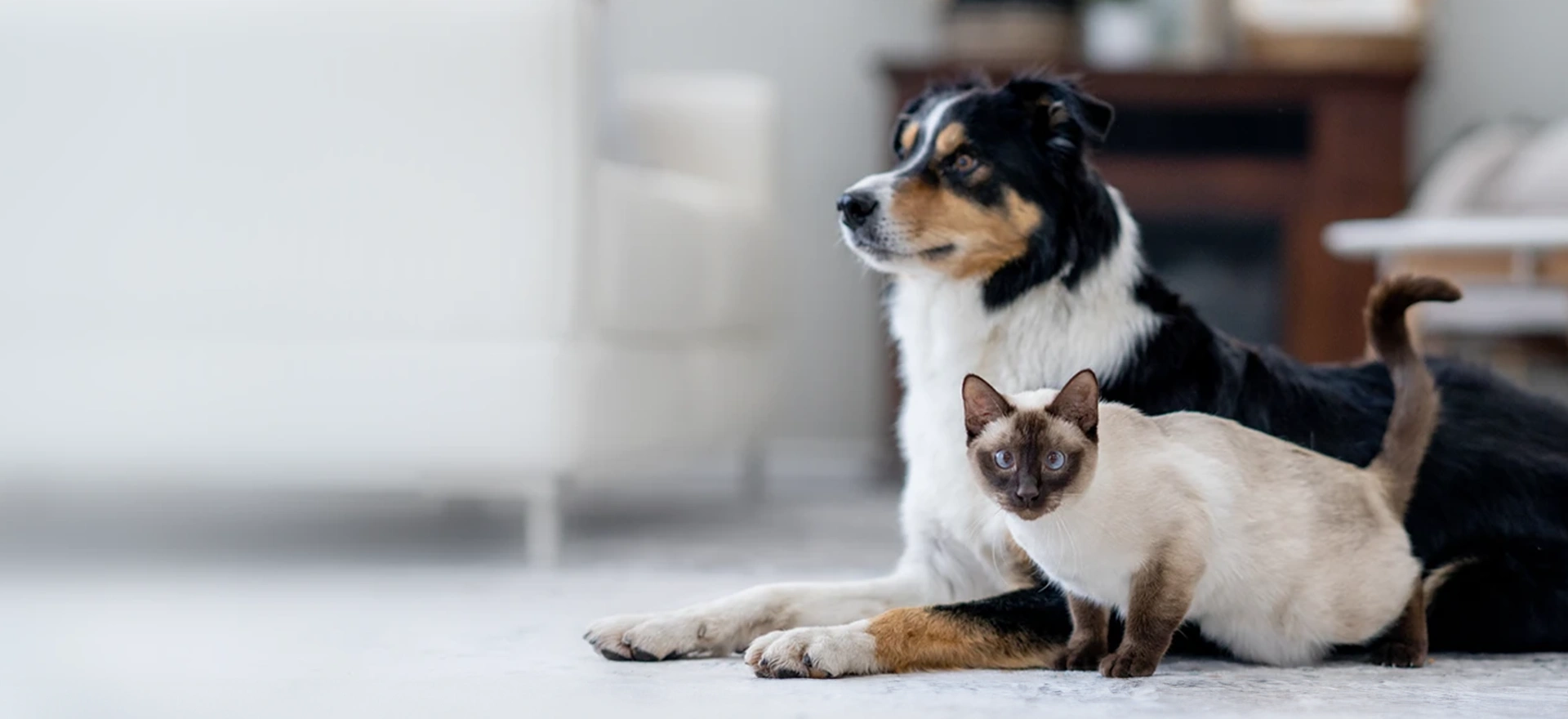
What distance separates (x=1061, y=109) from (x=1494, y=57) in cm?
351

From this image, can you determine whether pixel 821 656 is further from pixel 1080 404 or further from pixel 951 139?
pixel 951 139

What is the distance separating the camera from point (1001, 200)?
184 cm

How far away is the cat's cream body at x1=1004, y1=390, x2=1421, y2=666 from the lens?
4.97 feet

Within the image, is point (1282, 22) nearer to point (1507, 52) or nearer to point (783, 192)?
point (1507, 52)

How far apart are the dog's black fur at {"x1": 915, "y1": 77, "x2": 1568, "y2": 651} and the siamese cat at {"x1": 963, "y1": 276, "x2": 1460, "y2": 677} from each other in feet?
0.25

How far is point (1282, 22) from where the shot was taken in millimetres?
4387

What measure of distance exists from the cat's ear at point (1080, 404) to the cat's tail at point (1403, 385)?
0.41 meters

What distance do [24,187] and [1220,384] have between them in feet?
6.13

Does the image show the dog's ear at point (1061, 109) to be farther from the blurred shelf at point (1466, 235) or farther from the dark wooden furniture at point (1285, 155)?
the dark wooden furniture at point (1285, 155)

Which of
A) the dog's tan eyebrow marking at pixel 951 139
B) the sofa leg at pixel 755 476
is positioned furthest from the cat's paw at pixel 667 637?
the sofa leg at pixel 755 476

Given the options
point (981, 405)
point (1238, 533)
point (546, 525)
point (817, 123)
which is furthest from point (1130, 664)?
point (817, 123)

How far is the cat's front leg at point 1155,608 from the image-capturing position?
1.51m

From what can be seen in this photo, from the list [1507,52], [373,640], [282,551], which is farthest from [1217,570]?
[1507,52]

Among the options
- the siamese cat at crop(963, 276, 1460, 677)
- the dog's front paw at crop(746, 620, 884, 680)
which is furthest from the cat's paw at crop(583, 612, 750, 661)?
the siamese cat at crop(963, 276, 1460, 677)
